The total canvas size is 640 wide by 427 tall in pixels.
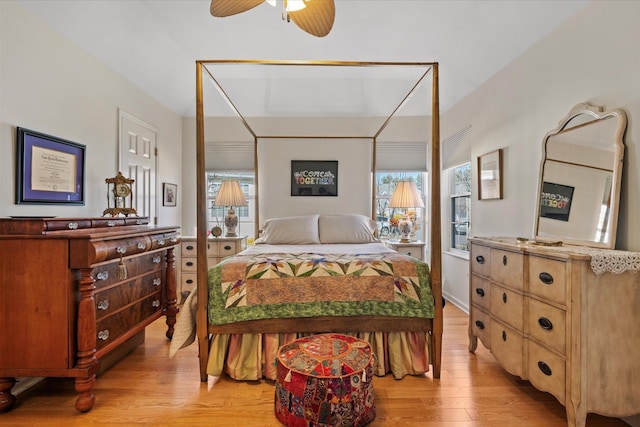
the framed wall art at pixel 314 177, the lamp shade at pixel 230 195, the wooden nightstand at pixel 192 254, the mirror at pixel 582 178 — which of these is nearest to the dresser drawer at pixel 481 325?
the mirror at pixel 582 178

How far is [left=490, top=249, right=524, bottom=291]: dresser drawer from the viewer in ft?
6.45

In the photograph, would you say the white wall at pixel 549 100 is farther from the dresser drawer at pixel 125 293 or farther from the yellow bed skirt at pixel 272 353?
the dresser drawer at pixel 125 293

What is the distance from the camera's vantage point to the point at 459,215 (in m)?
4.03

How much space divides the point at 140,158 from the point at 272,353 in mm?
2496

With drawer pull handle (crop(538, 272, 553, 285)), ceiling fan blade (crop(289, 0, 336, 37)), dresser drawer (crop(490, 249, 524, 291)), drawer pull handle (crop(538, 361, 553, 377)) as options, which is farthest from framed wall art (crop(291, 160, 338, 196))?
drawer pull handle (crop(538, 361, 553, 377))

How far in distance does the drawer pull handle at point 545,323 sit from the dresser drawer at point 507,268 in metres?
0.21

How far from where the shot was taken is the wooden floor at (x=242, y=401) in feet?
5.78

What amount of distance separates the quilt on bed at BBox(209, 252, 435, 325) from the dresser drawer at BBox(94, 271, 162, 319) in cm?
58

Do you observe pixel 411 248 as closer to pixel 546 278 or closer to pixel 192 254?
pixel 546 278

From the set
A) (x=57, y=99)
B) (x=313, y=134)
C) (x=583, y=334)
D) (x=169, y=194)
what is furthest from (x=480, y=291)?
(x=169, y=194)

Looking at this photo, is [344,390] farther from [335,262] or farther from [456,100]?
[456,100]

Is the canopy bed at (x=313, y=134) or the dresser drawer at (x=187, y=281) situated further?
the dresser drawer at (x=187, y=281)

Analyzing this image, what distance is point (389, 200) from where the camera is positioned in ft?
14.9

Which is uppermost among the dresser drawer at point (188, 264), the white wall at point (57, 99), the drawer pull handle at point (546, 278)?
the white wall at point (57, 99)
